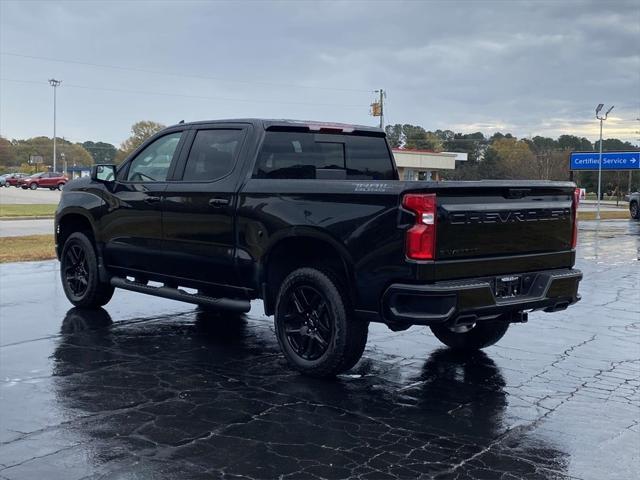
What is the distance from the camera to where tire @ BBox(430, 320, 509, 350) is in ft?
22.7

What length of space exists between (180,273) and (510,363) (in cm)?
320

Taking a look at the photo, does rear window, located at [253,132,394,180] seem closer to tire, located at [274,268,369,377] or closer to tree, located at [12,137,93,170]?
tire, located at [274,268,369,377]

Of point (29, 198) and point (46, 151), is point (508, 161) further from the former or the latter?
point (46, 151)

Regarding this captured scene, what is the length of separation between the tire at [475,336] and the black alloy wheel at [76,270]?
4159 mm

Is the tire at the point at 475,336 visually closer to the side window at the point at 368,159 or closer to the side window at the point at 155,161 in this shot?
the side window at the point at 368,159

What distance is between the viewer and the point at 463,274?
534 centimetres

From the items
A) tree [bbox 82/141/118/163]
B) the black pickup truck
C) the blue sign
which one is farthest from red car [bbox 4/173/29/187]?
tree [bbox 82/141/118/163]

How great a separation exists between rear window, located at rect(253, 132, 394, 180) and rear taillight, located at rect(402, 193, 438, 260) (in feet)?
6.09

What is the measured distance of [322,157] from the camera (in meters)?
6.99

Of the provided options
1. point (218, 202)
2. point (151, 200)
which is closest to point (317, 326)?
point (218, 202)

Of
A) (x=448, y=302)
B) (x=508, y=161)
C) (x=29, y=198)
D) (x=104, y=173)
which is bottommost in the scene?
(x=29, y=198)

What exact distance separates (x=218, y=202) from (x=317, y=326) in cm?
151

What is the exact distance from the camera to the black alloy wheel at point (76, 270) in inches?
339

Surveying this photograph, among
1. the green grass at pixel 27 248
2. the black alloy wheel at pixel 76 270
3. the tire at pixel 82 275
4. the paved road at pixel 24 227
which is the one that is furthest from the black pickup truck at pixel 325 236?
the paved road at pixel 24 227
